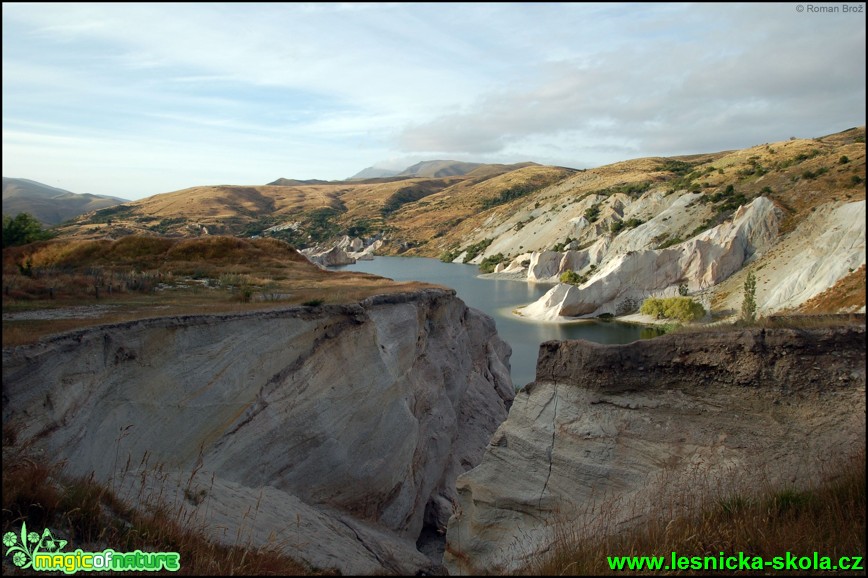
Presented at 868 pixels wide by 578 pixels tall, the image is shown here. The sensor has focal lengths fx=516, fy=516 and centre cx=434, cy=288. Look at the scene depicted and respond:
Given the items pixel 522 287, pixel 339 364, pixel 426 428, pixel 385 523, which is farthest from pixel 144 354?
pixel 522 287

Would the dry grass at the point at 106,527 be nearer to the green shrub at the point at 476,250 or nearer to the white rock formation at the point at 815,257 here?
the white rock formation at the point at 815,257

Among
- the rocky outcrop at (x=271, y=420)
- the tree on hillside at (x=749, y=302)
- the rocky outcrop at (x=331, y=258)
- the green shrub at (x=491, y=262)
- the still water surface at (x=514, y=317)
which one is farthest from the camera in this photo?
the rocky outcrop at (x=331, y=258)

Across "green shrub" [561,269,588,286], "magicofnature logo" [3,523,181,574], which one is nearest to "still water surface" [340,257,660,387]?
"green shrub" [561,269,588,286]

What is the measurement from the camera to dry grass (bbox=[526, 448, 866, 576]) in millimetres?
4238

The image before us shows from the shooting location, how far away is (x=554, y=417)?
8766 mm

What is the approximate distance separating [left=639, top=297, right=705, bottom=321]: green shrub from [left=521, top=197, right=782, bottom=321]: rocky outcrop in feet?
8.64

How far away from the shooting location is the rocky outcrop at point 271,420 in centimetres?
843

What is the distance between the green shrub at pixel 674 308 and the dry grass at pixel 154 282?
28254 mm

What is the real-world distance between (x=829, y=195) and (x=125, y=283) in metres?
47.1

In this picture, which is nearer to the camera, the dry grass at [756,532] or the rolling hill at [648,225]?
the dry grass at [756,532]

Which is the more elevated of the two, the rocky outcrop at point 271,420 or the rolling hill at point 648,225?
the rolling hill at point 648,225

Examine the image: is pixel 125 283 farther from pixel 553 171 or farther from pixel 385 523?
pixel 553 171

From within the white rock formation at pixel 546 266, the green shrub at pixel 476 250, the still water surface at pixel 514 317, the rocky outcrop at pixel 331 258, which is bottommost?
the still water surface at pixel 514 317

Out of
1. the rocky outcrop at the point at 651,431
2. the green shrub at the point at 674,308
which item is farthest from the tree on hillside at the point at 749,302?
the rocky outcrop at the point at 651,431
